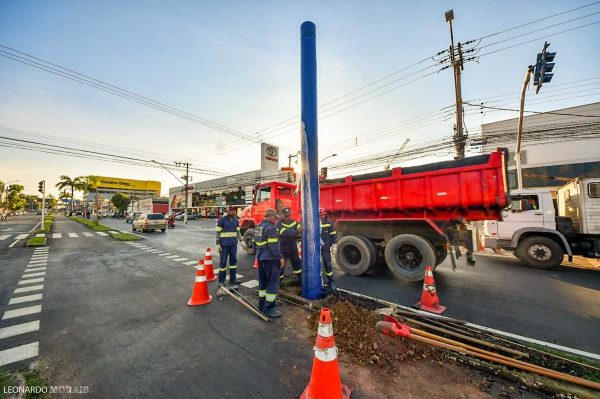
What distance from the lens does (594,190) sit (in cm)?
669

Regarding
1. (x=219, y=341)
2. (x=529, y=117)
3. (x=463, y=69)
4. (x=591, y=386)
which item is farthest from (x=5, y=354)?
(x=529, y=117)

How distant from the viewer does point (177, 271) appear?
7.10m

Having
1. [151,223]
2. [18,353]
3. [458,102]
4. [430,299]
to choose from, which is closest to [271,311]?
[430,299]

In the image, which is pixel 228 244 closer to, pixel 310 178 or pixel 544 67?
pixel 310 178

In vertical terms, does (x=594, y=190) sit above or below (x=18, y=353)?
above

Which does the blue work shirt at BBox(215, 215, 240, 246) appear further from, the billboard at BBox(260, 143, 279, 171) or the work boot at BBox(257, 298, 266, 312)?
the billboard at BBox(260, 143, 279, 171)

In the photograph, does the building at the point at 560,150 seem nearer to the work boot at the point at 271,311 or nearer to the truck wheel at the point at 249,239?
the truck wheel at the point at 249,239

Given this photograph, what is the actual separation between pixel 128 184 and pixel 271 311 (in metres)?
120

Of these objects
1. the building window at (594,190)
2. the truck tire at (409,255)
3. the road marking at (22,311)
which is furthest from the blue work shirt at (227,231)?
the building window at (594,190)

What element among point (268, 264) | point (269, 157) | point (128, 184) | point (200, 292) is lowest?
point (200, 292)

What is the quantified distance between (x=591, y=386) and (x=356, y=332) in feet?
7.32

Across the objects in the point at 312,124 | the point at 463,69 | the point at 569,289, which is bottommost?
the point at 569,289

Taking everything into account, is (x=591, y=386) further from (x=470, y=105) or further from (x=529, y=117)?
(x=529, y=117)

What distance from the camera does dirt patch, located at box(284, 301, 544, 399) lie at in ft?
7.51
